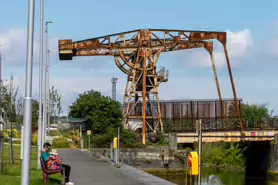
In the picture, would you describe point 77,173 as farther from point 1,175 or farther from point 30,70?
point 30,70

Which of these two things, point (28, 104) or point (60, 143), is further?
point (60, 143)

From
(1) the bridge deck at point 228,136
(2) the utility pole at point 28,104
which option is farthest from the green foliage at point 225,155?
(2) the utility pole at point 28,104

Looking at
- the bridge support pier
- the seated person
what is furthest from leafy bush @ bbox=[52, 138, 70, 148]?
the seated person

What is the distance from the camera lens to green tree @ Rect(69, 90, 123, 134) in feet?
197

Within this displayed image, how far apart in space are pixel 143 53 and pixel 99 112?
10079mm

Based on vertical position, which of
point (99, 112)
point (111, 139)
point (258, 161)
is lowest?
point (258, 161)

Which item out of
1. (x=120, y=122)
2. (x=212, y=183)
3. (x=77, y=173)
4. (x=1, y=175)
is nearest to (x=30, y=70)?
(x=212, y=183)

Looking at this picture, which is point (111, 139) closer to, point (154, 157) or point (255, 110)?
point (154, 157)

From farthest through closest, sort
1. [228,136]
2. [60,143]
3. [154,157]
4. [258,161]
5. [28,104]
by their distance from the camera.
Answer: [60,143]
[258,161]
[228,136]
[154,157]
[28,104]

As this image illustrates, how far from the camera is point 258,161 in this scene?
59.8m

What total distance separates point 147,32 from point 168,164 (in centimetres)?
1293

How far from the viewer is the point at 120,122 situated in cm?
6122

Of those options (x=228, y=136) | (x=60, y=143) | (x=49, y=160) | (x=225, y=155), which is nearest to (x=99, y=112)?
(x=60, y=143)

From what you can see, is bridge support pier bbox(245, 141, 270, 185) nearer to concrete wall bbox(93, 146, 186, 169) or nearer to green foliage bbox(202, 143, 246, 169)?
green foliage bbox(202, 143, 246, 169)
